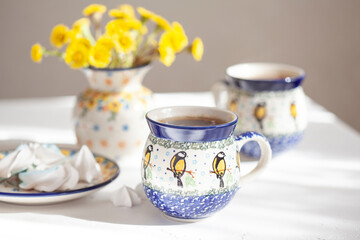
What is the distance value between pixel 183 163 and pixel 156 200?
0.23 feet

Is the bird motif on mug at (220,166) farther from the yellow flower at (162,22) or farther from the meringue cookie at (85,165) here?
the yellow flower at (162,22)

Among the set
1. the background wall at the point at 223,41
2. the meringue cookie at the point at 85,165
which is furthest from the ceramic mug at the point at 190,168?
the background wall at the point at 223,41

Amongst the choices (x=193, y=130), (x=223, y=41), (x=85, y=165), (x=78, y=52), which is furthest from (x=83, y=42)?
(x=223, y=41)

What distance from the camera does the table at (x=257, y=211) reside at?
708 mm

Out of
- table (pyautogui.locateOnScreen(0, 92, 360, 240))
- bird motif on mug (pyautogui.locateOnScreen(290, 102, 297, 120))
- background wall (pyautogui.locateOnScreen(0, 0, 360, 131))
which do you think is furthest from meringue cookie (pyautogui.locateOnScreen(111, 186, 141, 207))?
background wall (pyautogui.locateOnScreen(0, 0, 360, 131))

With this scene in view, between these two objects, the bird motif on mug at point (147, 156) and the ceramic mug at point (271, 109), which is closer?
the bird motif on mug at point (147, 156)

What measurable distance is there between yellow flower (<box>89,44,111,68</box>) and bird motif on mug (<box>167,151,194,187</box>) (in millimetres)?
289

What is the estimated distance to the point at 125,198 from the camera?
2.59 ft

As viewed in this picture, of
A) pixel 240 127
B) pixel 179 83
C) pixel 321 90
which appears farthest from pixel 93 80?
pixel 321 90

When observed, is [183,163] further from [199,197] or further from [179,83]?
[179,83]

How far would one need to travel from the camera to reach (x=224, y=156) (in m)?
0.71

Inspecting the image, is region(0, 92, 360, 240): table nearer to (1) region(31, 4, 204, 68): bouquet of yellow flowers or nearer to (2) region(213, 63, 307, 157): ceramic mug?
(2) region(213, 63, 307, 157): ceramic mug

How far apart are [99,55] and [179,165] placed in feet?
1.01

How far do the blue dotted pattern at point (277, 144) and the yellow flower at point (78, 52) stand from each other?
336 millimetres
